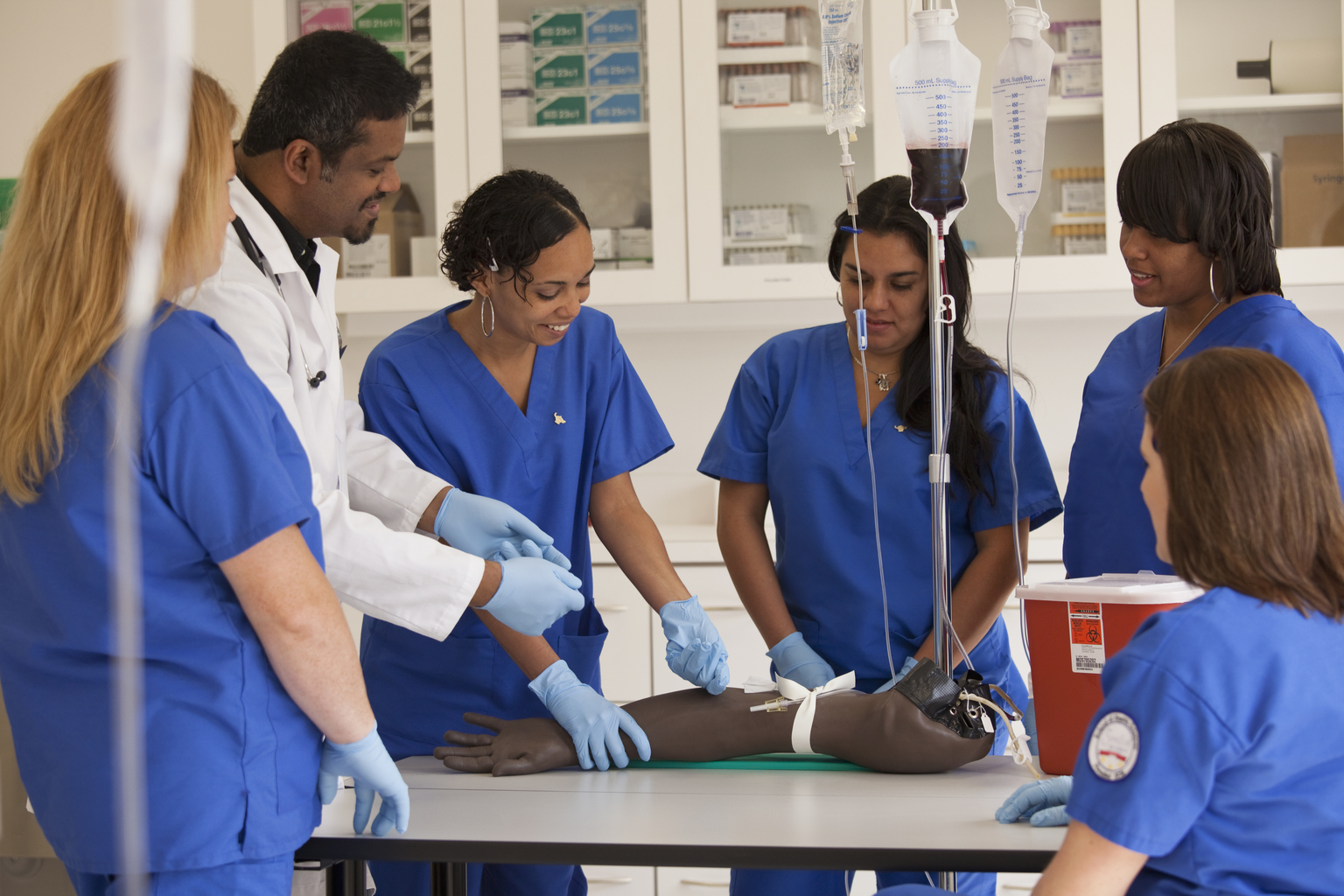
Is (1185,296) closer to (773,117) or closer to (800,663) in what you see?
(800,663)

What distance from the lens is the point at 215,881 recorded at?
916 millimetres

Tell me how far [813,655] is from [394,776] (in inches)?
26.0

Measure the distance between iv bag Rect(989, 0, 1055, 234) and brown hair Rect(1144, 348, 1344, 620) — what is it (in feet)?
1.53

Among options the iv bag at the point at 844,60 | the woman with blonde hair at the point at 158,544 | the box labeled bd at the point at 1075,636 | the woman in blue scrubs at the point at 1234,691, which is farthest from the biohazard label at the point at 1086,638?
the woman with blonde hair at the point at 158,544

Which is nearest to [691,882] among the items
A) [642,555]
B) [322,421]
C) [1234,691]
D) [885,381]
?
[642,555]

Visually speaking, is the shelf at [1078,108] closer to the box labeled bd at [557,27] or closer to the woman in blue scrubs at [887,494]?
the box labeled bd at [557,27]

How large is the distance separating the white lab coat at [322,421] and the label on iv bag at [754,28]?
1.58 meters

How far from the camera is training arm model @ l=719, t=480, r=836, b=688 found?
150 centimetres

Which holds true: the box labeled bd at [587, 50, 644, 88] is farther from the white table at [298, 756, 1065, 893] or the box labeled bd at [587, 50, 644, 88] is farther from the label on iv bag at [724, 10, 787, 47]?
the white table at [298, 756, 1065, 893]

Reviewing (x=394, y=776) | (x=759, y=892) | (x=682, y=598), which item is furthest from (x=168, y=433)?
(x=759, y=892)

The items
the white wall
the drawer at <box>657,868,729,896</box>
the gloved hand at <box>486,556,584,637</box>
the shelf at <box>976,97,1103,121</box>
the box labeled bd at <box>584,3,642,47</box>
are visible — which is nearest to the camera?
the gloved hand at <box>486,556,584,637</box>

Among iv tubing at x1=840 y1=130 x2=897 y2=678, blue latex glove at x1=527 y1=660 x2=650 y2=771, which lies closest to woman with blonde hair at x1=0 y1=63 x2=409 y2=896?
blue latex glove at x1=527 y1=660 x2=650 y2=771

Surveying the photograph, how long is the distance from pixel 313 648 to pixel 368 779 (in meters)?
0.17

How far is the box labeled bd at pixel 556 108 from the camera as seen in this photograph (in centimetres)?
261
